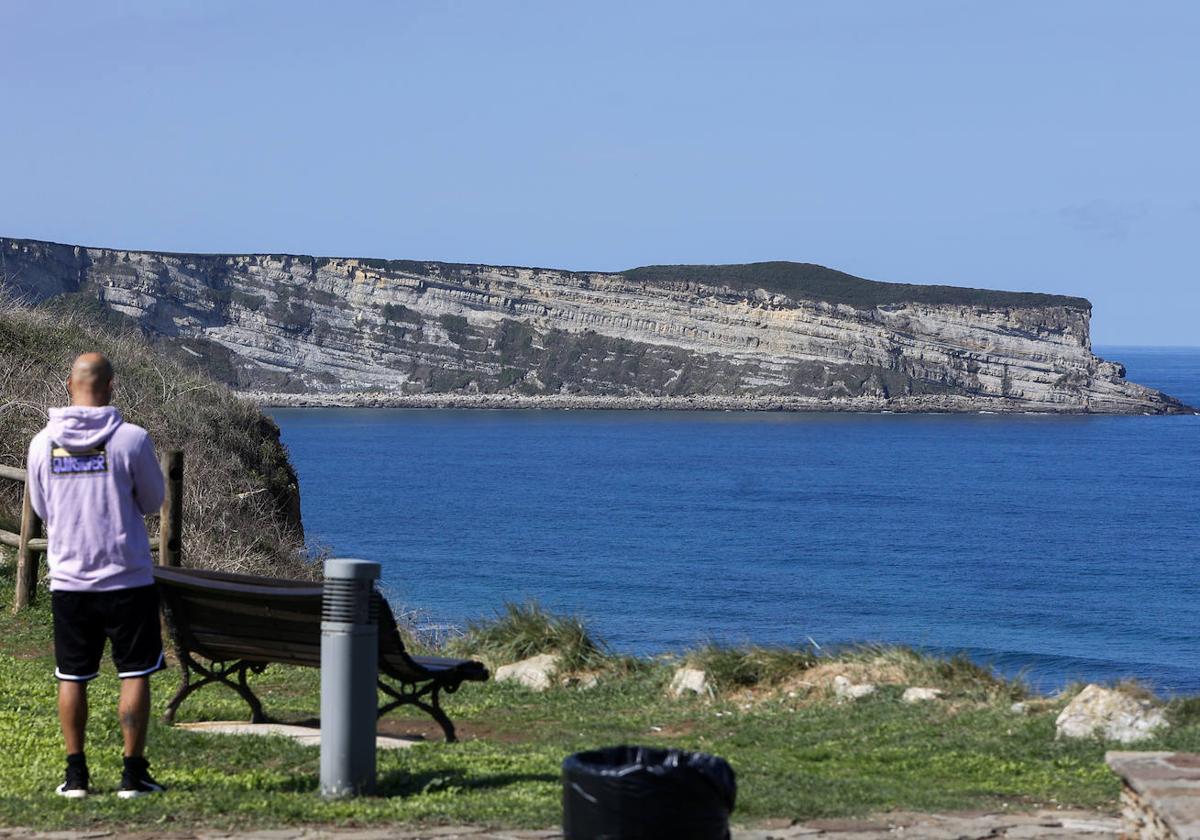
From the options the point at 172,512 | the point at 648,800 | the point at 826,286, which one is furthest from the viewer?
the point at 826,286

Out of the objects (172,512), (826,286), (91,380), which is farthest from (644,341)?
(91,380)

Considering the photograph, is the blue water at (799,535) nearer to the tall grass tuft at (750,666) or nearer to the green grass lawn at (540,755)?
the tall grass tuft at (750,666)

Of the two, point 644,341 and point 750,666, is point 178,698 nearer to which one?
point 750,666

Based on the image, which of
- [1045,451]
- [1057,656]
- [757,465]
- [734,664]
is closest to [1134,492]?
[757,465]

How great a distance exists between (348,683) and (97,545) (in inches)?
42.5

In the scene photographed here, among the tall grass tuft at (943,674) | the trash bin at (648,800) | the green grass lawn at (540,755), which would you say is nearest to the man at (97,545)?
the green grass lawn at (540,755)

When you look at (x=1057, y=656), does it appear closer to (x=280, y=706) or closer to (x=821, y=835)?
(x=280, y=706)

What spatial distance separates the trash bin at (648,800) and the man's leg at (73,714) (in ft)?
7.82

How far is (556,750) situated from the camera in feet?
23.3

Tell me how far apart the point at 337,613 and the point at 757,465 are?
8734cm

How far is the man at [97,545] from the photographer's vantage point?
5633mm

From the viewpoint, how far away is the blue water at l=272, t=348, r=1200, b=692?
34.5 metres

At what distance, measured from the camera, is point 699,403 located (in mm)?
148875

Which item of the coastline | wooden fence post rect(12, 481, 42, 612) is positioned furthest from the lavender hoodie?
the coastline
